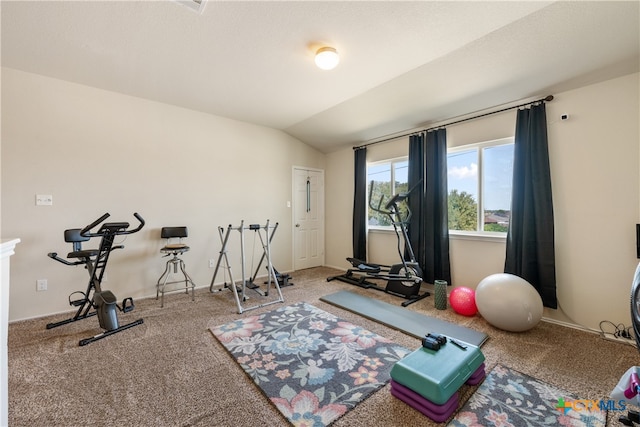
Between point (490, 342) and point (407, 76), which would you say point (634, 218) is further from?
point (407, 76)

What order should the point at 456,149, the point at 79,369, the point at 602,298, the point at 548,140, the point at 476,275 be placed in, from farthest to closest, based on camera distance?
the point at 456,149
the point at 476,275
the point at 548,140
the point at 602,298
the point at 79,369

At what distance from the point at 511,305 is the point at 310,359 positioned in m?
1.99

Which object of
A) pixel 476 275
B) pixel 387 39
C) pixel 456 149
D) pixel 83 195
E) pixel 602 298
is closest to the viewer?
pixel 387 39

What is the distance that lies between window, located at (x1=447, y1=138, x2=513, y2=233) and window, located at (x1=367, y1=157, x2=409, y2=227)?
2.48 feet

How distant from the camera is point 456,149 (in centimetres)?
369

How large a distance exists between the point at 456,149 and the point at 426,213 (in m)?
1.00

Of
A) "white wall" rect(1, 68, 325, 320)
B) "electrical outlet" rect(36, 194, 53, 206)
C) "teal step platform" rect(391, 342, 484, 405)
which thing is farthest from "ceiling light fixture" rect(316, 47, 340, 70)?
"electrical outlet" rect(36, 194, 53, 206)

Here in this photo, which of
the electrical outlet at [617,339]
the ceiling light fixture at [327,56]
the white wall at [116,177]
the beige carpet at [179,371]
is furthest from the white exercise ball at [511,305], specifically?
the white wall at [116,177]

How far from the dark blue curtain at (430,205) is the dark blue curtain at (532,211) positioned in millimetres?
806

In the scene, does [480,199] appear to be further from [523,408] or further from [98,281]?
[98,281]

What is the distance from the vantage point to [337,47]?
2.53 meters

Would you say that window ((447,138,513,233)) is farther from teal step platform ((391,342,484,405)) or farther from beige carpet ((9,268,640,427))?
teal step platform ((391,342,484,405))

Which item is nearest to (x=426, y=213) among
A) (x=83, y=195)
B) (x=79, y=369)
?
(x=79, y=369)
